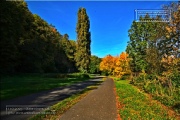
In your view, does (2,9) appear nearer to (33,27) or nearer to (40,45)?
(40,45)

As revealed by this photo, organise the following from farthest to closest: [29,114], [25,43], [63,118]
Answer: [25,43], [29,114], [63,118]

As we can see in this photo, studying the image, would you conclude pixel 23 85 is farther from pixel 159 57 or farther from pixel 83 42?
pixel 83 42

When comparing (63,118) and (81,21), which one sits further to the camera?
(81,21)

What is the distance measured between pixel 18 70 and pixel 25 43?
6.24 meters

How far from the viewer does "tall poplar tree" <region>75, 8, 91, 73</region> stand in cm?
5119

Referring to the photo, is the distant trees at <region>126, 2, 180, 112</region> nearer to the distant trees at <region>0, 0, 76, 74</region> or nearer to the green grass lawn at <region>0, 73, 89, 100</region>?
the green grass lawn at <region>0, 73, 89, 100</region>

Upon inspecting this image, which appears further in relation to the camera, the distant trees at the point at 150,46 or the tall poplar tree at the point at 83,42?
the tall poplar tree at the point at 83,42

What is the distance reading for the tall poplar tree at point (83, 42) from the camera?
5119cm

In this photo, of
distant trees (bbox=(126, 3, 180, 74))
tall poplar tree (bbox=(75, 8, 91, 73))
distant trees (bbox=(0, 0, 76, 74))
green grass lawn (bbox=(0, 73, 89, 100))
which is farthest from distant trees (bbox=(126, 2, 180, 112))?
tall poplar tree (bbox=(75, 8, 91, 73))

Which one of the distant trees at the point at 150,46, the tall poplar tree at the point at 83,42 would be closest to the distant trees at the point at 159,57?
the distant trees at the point at 150,46

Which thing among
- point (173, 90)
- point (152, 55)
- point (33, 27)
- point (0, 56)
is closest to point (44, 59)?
point (33, 27)

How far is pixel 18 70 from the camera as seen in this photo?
4091 cm

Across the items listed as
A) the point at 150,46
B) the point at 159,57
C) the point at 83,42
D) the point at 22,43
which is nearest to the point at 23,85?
the point at 159,57

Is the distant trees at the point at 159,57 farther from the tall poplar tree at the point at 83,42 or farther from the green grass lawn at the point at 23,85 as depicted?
the tall poplar tree at the point at 83,42
